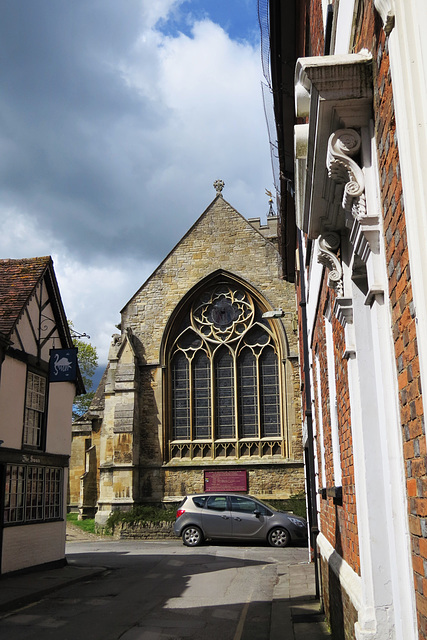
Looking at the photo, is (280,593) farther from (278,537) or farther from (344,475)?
(278,537)

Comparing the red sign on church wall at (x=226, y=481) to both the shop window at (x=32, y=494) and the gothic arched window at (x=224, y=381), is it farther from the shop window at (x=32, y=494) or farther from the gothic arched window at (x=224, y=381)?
the shop window at (x=32, y=494)

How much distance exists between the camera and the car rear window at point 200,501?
741 inches

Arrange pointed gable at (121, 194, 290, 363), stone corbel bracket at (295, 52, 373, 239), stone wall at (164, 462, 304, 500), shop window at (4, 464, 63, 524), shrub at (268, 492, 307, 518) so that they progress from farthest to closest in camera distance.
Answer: pointed gable at (121, 194, 290, 363)
stone wall at (164, 462, 304, 500)
shrub at (268, 492, 307, 518)
shop window at (4, 464, 63, 524)
stone corbel bracket at (295, 52, 373, 239)

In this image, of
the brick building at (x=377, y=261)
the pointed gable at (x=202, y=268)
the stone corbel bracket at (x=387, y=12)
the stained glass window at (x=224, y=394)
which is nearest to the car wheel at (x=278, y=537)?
the stained glass window at (x=224, y=394)

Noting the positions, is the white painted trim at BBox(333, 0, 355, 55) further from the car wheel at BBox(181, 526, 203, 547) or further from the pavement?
the car wheel at BBox(181, 526, 203, 547)

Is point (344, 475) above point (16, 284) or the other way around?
the other way around

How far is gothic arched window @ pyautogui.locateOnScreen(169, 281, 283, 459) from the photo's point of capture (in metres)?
24.7

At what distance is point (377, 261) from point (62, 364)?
494 inches

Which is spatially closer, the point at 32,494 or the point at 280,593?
the point at 280,593

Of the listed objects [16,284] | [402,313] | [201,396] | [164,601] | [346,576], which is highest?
[16,284]

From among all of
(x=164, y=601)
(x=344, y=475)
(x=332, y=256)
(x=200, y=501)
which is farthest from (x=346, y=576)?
(x=200, y=501)

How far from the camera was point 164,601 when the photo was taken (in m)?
10.1

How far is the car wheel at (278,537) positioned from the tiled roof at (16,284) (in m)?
9.82

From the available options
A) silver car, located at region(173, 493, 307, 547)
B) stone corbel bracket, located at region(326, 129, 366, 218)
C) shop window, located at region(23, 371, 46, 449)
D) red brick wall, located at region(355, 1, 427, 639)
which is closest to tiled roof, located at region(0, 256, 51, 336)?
shop window, located at region(23, 371, 46, 449)
